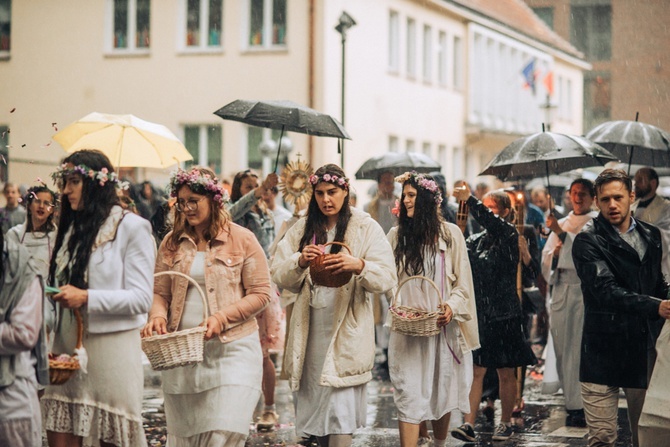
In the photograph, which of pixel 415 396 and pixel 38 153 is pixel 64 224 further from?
pixel 38 153

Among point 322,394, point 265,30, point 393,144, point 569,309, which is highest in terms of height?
point 265,30

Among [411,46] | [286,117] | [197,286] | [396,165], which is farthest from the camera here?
[411,46]

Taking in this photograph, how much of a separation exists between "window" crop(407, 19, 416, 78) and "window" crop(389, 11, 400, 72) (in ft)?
4.06

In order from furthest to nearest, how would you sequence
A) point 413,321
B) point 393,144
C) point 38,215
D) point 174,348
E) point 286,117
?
1. point 393,144
2. point 286,117
3. point 38,215
4. point 413,321
5. point 174,348

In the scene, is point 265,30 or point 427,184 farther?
point 265,30

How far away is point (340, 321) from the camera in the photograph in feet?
29.2

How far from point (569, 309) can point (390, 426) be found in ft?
6.22

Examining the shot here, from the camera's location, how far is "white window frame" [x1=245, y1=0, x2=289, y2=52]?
115 feet

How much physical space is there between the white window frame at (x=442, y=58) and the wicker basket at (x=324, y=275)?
1371 inches

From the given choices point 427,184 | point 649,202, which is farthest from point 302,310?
point 649,202

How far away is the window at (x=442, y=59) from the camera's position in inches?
1697

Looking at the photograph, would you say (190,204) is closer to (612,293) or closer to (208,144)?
(612,293)

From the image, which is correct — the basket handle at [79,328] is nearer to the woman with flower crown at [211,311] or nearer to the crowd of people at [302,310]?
the crowd of people at [302,310]

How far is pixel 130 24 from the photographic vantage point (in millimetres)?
36781
